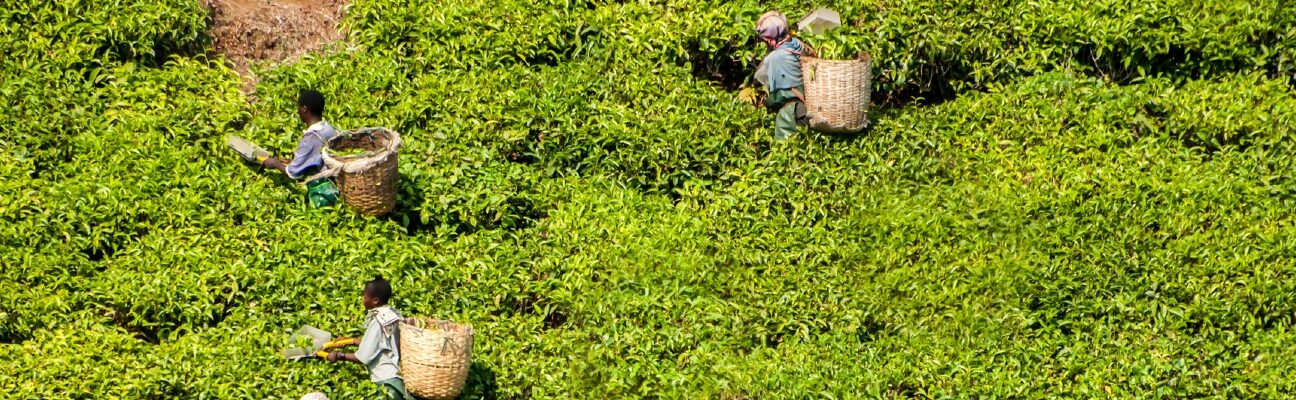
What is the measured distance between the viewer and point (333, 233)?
9.74 m

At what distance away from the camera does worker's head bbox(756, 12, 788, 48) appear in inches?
420

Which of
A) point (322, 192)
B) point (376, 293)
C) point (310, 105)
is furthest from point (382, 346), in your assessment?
point (310, 105)

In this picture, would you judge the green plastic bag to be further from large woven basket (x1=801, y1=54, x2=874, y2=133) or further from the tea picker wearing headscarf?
large woven basket (x1=801, y1=54, x2=874, y2=133)

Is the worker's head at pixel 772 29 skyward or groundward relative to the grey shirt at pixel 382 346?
skyward

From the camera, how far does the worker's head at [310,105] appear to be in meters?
9.70

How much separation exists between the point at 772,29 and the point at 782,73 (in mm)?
321

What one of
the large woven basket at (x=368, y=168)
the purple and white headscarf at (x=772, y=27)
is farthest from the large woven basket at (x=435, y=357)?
the purple and white headscarf at (x=772, y=27)

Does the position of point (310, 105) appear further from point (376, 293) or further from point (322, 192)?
point (376, 293)

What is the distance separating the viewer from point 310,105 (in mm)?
9711

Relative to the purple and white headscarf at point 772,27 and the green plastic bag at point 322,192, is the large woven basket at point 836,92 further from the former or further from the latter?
the green plastic bag at point 322,192

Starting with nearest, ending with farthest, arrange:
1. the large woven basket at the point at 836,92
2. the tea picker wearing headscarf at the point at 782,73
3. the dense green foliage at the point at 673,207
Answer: the dense green foliage at the point at 673,207 < the large woven basket at the point at 836,92 < the tea picker wearing headscarf at the point at 782,73

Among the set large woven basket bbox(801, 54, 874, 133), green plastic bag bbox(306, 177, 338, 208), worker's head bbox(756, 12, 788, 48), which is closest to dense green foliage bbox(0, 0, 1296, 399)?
green plastic bag bbox(306, 177, 338, 208)

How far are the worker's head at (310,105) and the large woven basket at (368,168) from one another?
186mm

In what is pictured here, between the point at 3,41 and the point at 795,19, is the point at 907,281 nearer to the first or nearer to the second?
the point at 795,19
